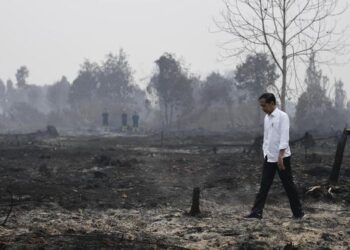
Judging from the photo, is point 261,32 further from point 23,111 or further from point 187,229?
point 23,111

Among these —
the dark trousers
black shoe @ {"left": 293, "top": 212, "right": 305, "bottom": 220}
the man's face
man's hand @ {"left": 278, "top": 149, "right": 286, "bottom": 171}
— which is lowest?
black shoe @ {"left": 293, "top": 212, "right": 305, "bottom": 220}

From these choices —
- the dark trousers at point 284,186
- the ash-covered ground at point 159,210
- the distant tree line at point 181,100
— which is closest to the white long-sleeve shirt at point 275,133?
the dark trousers at point 284,186

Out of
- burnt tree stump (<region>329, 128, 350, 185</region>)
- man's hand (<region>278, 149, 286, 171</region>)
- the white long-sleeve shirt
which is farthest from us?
burnt tree stump (<region>329, 128, 350, 185</region>)

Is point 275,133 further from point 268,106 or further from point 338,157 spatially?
point 338,157

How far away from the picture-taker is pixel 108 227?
242 inches

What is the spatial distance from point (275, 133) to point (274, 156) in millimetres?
333

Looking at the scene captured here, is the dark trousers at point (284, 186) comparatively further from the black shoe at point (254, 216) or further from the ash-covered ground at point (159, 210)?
the ash-covered ground at point (159, 210)

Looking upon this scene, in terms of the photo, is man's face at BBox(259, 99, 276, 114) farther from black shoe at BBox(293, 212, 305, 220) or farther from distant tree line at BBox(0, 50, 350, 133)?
distant tree line at BBox(0, 50, 350, 133)

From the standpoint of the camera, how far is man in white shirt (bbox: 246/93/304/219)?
6555mm

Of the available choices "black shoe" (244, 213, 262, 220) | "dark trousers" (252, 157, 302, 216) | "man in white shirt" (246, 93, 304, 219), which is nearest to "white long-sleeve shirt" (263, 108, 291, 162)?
"man in white shirt" (246, 93, 304, 219)

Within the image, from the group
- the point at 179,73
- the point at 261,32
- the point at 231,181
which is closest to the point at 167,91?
the point at 179,73

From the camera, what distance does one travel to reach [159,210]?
7.53 metres

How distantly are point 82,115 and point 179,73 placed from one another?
18.7 m

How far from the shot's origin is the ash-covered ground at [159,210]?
5.36 metres
